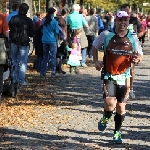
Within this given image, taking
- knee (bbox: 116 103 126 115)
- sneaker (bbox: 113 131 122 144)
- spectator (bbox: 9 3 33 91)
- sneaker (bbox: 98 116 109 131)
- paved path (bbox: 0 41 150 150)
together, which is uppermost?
spectator (bbox: 9 3 33 91)

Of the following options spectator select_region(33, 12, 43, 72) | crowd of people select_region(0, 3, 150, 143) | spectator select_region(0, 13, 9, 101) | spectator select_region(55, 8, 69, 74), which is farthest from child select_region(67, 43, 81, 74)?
spectator select_region(0, 13, 9, 101)

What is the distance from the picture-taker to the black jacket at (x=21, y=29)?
1206cm

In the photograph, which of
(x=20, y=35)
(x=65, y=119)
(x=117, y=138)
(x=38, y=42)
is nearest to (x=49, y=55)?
(x=38, y=42)

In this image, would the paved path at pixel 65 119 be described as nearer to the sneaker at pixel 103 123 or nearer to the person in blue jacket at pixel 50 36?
the sneaker at pixel 103 123

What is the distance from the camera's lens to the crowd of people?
751 cm

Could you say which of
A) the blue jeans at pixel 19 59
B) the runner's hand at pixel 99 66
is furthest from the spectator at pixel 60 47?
the runner's hand at pixel 99 66

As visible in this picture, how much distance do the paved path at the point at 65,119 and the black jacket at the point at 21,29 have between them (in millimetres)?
1181

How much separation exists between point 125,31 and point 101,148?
161 cm

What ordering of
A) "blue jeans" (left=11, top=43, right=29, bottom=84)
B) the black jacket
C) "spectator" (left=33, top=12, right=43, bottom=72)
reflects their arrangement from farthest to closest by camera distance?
"spectator" (left=33, top=12, right=43, bottom=72), "blue jeans" (left=11, top=43, right=29, bottom=84), the black jacket

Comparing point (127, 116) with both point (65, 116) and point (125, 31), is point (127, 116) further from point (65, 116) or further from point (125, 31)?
point (125, 31)

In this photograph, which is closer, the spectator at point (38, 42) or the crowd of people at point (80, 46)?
the crowd of people at point (80, 46)

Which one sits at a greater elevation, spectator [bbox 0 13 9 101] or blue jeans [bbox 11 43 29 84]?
spectator [bbox 0 13 9 101]

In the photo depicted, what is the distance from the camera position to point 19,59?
12375 mm

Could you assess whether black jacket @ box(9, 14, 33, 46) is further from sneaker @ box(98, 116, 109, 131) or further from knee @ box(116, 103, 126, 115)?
knee @ box(116, 103, 126, 115)
